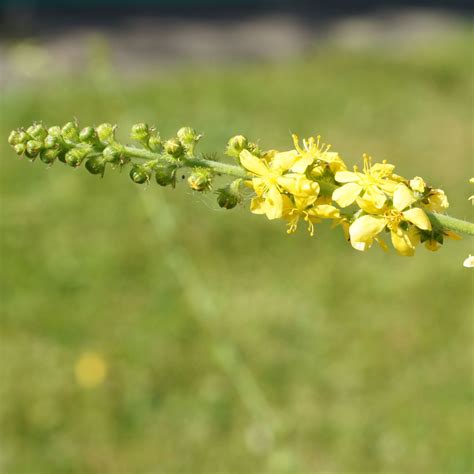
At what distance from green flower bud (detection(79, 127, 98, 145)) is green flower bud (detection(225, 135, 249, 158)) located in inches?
9.5

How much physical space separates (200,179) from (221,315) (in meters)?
3.76

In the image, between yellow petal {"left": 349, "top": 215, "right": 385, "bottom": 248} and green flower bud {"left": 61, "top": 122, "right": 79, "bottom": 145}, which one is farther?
green flower bud {"left": 61, "top": 122, "right": 79, "bottom": 145}

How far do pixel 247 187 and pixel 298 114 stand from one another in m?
7.20

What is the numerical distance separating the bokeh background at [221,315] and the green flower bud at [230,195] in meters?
1.58

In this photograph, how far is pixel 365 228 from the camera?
1446 mm

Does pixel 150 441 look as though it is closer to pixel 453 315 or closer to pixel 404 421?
pixel 404 421

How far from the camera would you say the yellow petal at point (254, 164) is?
4.81ft

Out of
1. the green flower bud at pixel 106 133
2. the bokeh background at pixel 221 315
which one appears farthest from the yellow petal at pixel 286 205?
the bokeh background at pixel 221 315

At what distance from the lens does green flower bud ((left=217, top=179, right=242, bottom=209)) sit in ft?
4.91

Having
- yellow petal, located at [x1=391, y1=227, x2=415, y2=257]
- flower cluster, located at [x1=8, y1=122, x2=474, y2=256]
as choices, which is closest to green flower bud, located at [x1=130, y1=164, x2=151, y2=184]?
flower cluster, located at [x1=8, y1=122, x2=474, y2=256]

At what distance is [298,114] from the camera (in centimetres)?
866

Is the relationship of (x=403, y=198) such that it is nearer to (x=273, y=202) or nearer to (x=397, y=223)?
(x=397, y=223)

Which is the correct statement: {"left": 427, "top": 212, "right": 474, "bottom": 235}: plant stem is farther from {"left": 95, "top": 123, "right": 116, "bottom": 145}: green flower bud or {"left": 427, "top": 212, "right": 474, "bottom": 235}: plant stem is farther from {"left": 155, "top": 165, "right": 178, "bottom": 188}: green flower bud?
{"left": 95, "top": 123, "right": 116, "bottom": 145}: green flower bud

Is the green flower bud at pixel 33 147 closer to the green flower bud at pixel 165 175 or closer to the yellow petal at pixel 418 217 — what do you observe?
the green flower bud at pixel 165 175
